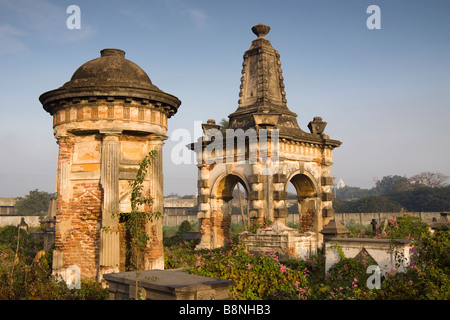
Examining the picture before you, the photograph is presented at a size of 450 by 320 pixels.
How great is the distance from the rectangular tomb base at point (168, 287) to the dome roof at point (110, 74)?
5574mm

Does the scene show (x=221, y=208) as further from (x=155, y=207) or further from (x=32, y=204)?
(x=32, y=204)

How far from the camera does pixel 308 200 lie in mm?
22688

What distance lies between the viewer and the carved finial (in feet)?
74.5

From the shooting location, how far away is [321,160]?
2283 cm

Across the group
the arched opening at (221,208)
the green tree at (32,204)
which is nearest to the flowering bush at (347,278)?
the arched opening at (221,208)

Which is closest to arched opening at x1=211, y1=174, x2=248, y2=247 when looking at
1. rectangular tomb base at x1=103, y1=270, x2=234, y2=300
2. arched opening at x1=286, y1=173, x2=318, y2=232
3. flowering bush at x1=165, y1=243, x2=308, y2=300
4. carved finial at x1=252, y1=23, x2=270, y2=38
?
arched opening at x1=286, y1=173, x2=318, y2=232

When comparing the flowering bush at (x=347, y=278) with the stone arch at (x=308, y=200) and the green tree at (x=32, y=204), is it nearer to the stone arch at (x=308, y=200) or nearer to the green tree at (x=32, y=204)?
the stone arch at (x=308, y=200)

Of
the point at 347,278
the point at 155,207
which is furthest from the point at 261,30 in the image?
the point at 347,278

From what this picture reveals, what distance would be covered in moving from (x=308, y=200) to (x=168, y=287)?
17.1 meters

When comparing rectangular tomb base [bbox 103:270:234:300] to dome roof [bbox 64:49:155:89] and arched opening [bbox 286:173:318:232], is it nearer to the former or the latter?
dome roof [bbox 64:49:155:89]

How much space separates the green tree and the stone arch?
60.2 m

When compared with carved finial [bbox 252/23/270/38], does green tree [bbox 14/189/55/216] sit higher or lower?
lower

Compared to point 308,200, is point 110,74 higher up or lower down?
higher up
